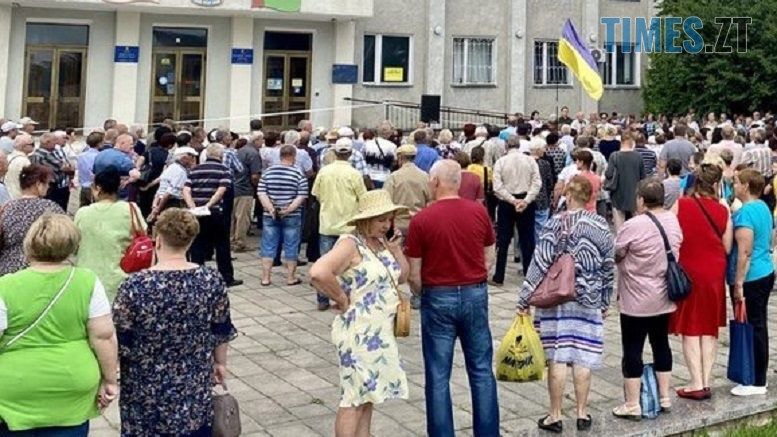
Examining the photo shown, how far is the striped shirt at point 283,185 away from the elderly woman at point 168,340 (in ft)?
21.4

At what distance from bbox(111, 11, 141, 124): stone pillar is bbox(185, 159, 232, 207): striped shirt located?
582 inches

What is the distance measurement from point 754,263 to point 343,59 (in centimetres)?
2096

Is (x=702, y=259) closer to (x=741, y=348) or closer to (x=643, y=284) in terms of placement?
(x=643, y=284)

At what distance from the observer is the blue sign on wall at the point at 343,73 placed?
88.4ft

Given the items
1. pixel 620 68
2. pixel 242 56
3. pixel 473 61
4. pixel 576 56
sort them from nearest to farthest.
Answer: pixel 576 56, pixel 242 56, pixel 473 61, pixel 620 68

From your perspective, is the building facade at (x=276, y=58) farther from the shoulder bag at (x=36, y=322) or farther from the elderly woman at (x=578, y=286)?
the shoulder bag at (x=36, y=322)

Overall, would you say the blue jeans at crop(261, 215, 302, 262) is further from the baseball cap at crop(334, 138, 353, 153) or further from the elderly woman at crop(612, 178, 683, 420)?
the elderly woman at crop(612, 178, 683, 420)

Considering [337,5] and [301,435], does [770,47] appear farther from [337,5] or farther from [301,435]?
[301,435]

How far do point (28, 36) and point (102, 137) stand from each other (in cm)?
1310

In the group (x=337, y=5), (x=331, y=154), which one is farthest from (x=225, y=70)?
(x=331, y=154)

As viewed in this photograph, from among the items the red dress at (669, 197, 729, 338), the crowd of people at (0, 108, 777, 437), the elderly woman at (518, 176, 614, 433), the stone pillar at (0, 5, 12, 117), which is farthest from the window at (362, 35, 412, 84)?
the elderly woman at (518, 176, 614, 433)

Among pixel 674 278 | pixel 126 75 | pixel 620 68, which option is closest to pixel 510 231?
pixel 674 278

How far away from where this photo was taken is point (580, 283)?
614cm

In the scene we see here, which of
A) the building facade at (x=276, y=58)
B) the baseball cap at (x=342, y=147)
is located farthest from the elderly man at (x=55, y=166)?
the building facade at (x=276, y=58)
